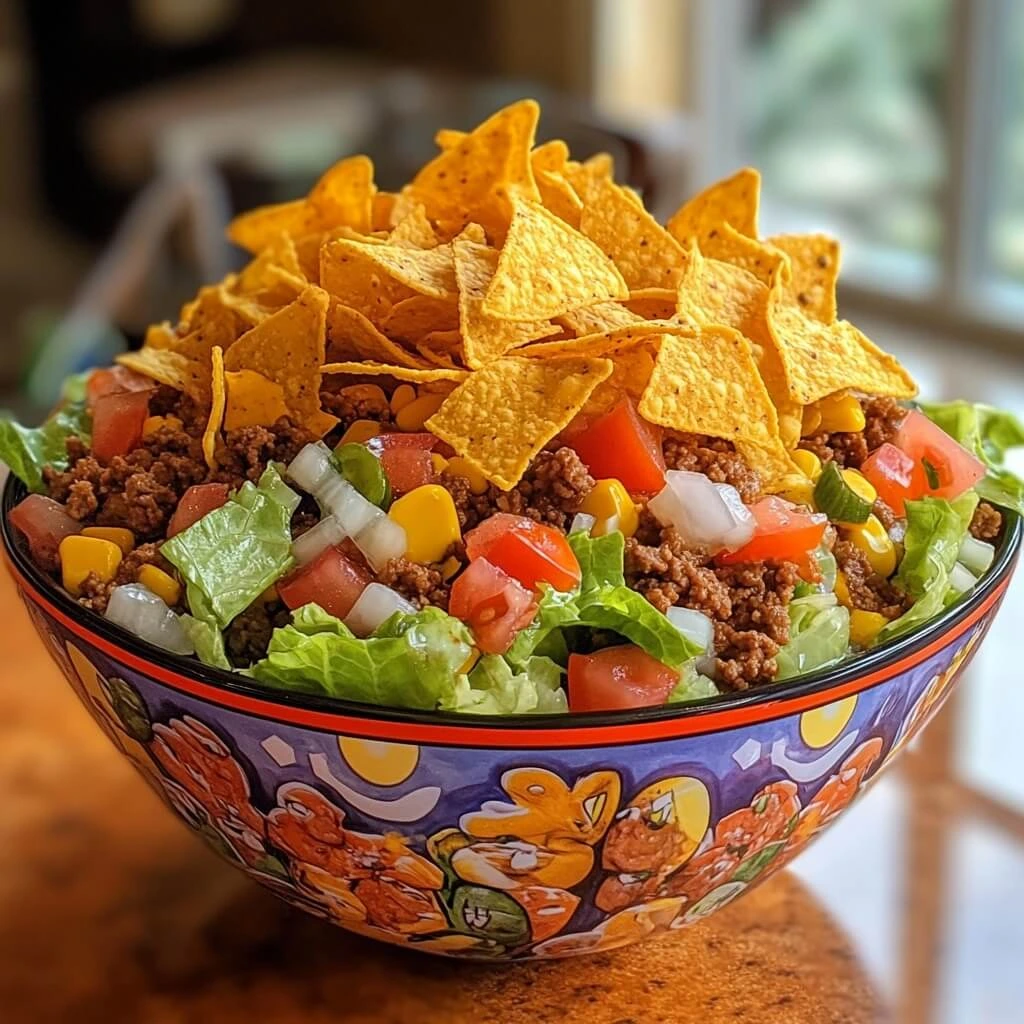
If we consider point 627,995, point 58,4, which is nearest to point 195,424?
point 627,995

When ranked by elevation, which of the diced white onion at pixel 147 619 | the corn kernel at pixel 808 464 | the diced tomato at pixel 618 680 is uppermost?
the corn kernel at pixel 808 464

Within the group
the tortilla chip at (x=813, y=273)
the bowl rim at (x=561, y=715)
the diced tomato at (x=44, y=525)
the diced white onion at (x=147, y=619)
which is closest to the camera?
the bowl rim at (x=561, y=715)

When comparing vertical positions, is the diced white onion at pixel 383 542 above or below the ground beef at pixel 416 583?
above

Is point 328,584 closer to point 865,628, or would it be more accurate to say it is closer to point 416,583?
point 416,583

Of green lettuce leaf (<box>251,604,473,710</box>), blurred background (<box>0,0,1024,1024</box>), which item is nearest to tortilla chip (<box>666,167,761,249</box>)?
green lettuce leaf (<box>251,604,473,710</box>)

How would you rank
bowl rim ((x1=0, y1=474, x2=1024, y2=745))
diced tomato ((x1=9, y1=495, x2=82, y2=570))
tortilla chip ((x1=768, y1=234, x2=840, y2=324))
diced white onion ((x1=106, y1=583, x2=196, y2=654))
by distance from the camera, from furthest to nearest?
tortilla chip ((x1=768, y1=234, x2=840, y2=324))
diced tomato ((x1=9, y1=495, x2=82, y2=570))
diced white onion ((x1=106, y1=583, x2=196, y2=654))
bowl rim ((x1=0, y1=474, x2=1024, y2=745))

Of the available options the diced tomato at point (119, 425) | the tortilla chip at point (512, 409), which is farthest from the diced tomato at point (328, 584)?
the diced tomato at point (119, 425)

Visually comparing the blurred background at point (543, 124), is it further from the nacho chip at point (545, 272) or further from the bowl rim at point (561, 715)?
the bowl rim at point (561, 715)

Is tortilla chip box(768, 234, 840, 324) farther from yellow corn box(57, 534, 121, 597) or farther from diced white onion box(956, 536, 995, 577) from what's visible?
yellow corn box(57, 534, 121, 597)
